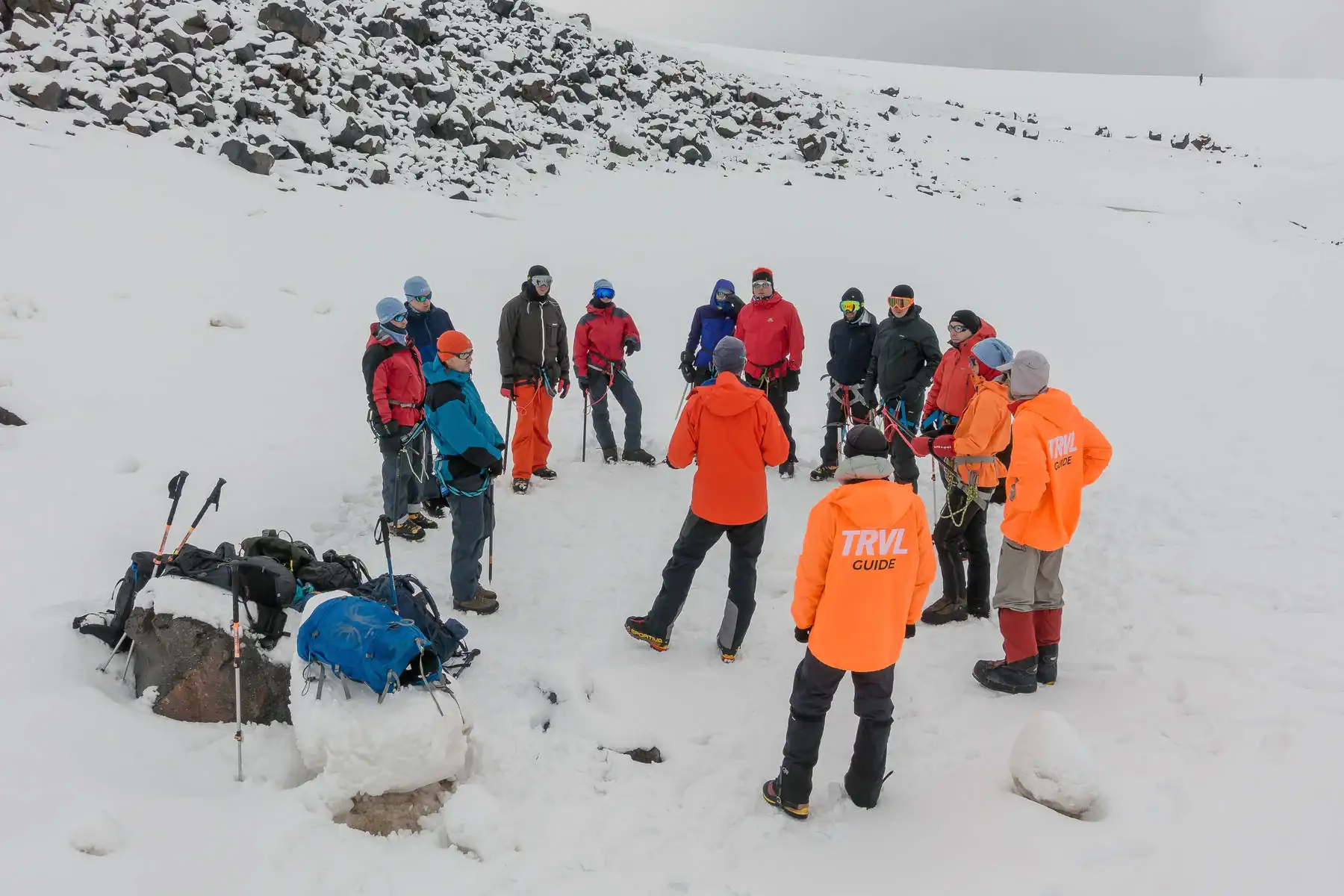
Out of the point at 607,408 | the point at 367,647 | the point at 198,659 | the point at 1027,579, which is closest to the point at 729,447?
the point at 1027,579

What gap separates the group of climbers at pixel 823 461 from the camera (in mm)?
4000

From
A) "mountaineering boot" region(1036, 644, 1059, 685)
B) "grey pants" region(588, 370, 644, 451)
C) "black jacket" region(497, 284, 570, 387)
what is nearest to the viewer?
"mountaineering boot" region(1036, 644, 1059, 685)

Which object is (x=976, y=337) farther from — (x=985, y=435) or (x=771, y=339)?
(x=771, y=339)

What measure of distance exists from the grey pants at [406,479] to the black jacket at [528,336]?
131 centimetres

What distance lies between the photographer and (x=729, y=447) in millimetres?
5273

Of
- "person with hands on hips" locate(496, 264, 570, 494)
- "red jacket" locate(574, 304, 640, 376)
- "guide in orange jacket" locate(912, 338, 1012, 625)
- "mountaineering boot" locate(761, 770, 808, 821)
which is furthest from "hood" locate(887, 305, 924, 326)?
"mountaineering boot" locate(761, 770, 808, 821)

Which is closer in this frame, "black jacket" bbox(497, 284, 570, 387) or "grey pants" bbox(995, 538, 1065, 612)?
"grey pants" bbox(995, 538, 1065, 612)

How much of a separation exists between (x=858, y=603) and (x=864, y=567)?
0.63 feet

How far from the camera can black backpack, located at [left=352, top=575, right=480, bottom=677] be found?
488 centimetres

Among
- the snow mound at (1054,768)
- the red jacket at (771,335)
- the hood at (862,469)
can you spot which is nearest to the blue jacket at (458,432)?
the hood at (862,469)

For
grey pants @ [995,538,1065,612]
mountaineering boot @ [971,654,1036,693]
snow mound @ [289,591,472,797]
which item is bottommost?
snow mound @ [289,591,472,797]

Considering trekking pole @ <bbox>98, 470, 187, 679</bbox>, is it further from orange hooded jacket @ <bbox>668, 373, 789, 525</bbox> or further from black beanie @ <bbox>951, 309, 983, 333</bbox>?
black beanie @ <bbox>951, 309, 983, 333</bbox>

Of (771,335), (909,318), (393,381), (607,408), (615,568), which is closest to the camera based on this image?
(393,381)

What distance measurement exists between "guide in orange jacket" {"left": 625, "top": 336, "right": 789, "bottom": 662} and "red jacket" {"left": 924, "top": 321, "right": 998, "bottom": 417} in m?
2.07
